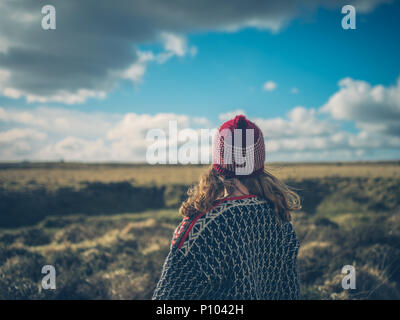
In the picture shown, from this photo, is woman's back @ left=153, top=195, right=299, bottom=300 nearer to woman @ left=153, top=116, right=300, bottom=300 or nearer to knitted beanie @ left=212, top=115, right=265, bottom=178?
woman @ left=153, top=116, right=300, bottom=300

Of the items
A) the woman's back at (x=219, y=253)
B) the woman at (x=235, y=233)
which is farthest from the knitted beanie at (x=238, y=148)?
the woman's back at (x=219, y=253)

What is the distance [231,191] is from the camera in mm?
2107

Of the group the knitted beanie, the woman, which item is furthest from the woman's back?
the knitted beanie

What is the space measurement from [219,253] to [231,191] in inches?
16.9

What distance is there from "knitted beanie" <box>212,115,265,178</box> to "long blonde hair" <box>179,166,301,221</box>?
0.06 metres

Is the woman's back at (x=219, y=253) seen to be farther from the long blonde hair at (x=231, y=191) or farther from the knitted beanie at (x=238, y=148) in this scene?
the knitted beanie at (x=238, y=148)

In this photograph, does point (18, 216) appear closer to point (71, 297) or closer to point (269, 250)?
point (71, 297)

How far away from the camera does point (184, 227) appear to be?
192 cm

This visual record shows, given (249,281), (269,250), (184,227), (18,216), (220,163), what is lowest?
(18,216)

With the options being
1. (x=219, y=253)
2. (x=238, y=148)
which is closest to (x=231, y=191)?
(x=238, y=148)

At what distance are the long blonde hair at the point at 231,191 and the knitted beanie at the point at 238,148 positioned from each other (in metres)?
0.06

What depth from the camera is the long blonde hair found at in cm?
201

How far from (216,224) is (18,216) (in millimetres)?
22819
